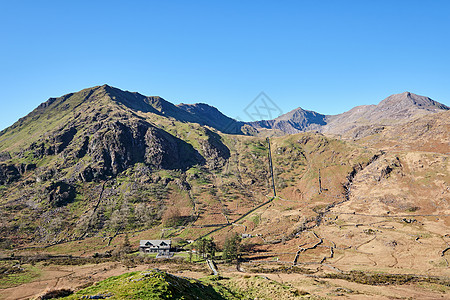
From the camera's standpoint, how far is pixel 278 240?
387 feet

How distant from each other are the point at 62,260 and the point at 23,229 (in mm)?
59156

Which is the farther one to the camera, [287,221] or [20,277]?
[287,221]

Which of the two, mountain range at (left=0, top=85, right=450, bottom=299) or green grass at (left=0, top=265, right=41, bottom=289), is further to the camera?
mountain range at (left=0, top=85, right=450, bottom=299)

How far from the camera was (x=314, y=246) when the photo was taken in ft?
342

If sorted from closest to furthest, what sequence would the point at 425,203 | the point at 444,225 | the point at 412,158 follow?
the point at 444,225
the point at 425,203
the point at 412,158

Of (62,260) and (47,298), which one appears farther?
(62,260)

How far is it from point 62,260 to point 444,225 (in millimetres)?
179643

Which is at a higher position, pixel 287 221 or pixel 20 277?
pixel 20 277

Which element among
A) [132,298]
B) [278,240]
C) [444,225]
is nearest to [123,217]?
[278,240]

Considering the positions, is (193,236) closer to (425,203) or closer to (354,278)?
(354,278)

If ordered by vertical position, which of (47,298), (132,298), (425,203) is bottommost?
(425,203)

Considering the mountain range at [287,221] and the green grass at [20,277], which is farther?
the mountain range at [287,221]

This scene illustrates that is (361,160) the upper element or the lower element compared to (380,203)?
upper

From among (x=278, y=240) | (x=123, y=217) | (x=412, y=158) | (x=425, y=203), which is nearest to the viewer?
(x=278, y=240)
